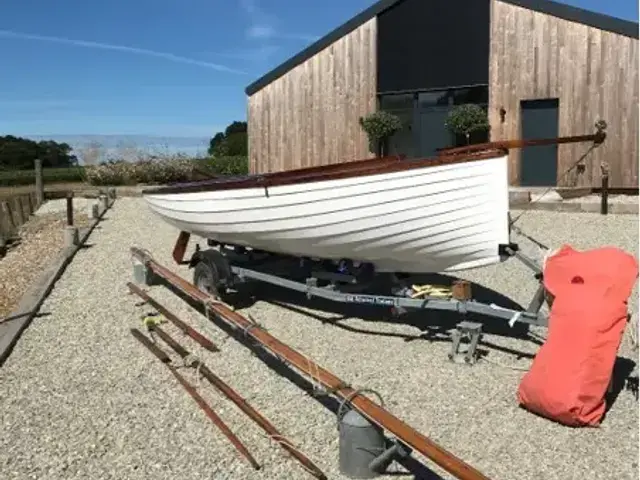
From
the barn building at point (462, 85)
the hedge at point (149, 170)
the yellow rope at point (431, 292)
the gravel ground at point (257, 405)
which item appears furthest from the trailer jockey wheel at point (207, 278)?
the hedge at point (149, 170)

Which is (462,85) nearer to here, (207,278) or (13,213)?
(13,213)

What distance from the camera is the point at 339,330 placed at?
598 centimetres

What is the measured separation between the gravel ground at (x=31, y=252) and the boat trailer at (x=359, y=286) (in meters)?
2.38

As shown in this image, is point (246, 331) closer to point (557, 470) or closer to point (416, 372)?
point (416, 372)

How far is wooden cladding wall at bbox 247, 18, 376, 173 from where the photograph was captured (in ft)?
60.0

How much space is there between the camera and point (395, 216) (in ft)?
16.7

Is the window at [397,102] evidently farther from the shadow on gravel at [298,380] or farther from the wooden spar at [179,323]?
the shadow on gravel at [298,380]

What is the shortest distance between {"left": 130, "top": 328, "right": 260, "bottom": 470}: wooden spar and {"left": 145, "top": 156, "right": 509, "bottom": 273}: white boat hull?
1.38m

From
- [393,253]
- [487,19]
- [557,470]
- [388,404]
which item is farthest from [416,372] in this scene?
[487,19]

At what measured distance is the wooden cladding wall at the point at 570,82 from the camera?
14.5m

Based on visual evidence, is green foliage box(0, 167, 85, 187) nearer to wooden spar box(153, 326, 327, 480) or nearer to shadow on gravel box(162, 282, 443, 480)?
shadow on gravel box(162, 282, 443, 480)

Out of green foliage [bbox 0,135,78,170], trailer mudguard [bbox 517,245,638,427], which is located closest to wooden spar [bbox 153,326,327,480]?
trailer mudguard [bbox 517,245,638,427]

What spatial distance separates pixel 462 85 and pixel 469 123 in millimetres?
1370

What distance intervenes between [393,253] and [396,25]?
1366 cm
